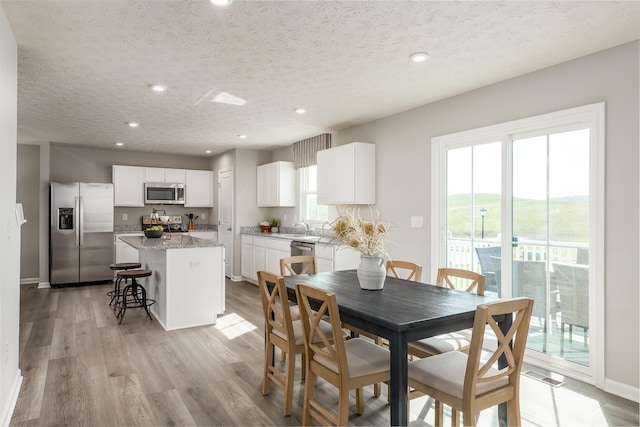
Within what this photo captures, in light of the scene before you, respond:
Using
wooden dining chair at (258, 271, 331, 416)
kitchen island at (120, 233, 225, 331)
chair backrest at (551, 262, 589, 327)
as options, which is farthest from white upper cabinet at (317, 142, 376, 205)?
wooden dining chair at (258, 271, 331, 416)

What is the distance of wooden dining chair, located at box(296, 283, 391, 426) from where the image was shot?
1.97m

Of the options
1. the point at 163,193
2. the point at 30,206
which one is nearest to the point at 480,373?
the point at 163,193

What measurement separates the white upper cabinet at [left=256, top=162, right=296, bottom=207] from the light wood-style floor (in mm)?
2842

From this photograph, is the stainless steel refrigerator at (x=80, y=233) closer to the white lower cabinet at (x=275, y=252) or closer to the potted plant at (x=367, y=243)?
the white lower cabinet at (x=275, y=252)

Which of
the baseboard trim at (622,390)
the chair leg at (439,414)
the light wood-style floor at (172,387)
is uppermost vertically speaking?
the chair leg at (439,414)

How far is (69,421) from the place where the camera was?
7.78 ft

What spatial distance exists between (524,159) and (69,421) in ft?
12.8

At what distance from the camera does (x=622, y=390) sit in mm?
2711

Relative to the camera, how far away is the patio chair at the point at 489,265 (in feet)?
12.1

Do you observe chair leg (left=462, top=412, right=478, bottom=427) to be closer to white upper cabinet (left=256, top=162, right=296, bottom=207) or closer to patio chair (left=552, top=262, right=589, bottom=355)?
patio chair (left=552, top=262, right=589, bottom=355)

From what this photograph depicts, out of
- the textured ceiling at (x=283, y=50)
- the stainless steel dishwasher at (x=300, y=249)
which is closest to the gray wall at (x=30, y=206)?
the textured ceiling at (x=283, y=50)

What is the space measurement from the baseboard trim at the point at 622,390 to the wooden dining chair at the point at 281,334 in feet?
6.65

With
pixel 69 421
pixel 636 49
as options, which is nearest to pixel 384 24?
pixel 636 49

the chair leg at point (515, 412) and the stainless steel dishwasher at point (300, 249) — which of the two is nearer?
the chair leg at point (515, 412)
